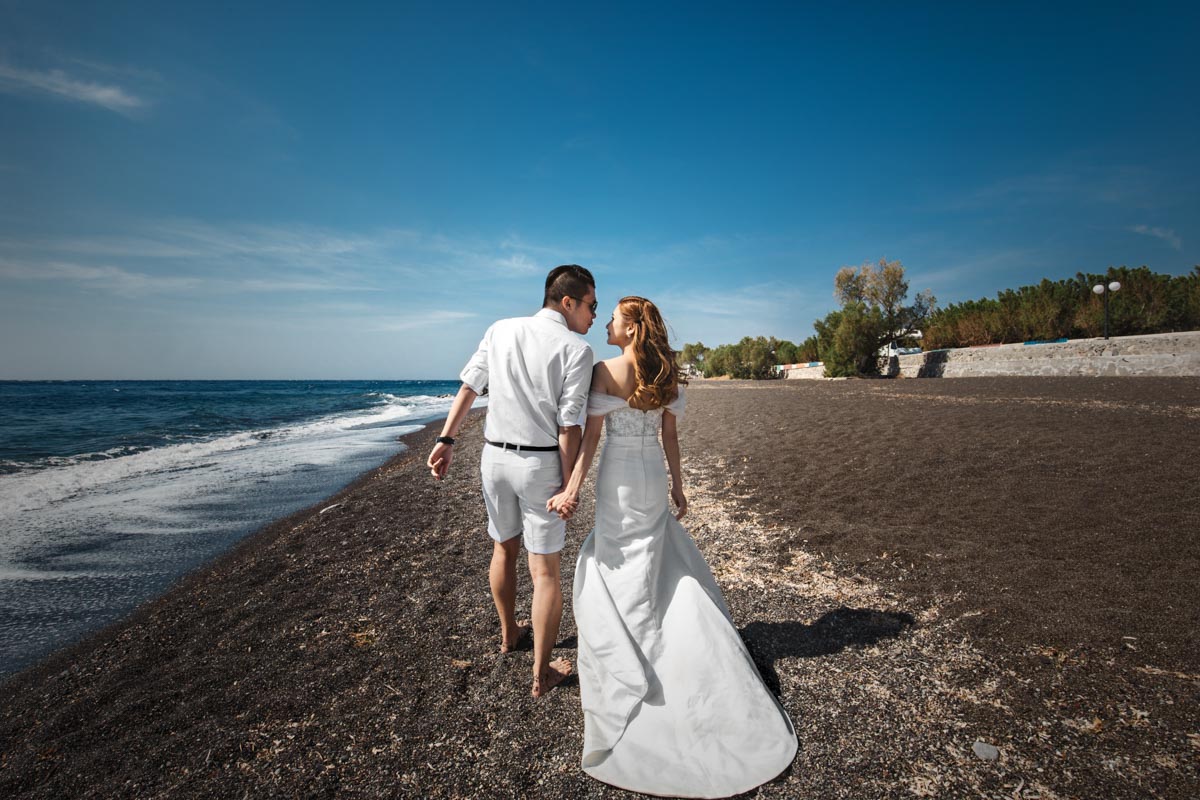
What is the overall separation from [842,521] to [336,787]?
545 cm

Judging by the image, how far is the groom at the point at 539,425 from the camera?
9.00 ft

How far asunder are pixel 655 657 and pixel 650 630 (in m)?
0.14

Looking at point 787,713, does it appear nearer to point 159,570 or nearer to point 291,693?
point 291,693

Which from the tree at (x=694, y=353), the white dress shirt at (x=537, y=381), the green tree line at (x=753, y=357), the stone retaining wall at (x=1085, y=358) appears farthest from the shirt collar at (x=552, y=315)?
the tree at (x=694, y=353)

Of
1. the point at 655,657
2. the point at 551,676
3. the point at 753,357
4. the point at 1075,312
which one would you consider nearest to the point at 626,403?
the point at 655,657

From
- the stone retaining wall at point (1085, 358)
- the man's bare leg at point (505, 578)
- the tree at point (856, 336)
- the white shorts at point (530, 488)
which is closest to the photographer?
the white shorts at point (530, 488)

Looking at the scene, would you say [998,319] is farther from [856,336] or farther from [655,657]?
[655,657]

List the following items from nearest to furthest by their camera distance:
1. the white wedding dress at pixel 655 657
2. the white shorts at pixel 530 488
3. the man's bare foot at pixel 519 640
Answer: the white wedding dress at pixel 655 657 < the white shorts at pixel 530 488 < the man's bare foot at pixel 519 640

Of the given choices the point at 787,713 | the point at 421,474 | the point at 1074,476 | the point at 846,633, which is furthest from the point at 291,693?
the point at 1074,476

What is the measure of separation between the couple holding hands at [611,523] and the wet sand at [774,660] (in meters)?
0.36

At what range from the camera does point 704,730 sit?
2.38 metres

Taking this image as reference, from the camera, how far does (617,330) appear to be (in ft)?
9.83

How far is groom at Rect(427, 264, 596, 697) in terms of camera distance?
2.74m

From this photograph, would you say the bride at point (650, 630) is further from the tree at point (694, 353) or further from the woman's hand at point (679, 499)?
the tree at point (694, 353)
